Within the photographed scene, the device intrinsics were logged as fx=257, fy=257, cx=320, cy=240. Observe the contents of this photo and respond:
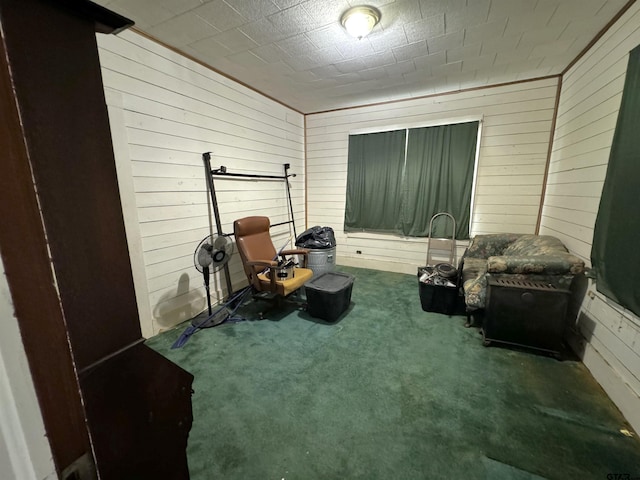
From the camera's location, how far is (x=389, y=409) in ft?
5.32

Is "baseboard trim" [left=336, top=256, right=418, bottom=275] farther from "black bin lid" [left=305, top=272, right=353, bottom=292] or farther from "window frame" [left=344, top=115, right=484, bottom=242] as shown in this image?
"black bin lid" [left=305, top=272, right=353, bottom=292]

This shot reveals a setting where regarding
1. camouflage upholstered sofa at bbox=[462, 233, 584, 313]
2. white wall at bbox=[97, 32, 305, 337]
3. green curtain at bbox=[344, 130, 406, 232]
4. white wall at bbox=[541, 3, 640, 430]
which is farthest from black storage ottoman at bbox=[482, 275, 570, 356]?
white wall at bbox=[97, 32, 305, 337]

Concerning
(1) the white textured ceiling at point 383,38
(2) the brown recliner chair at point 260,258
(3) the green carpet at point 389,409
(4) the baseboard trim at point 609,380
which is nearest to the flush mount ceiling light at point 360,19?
(1) the white textured ceiling at point 383,38

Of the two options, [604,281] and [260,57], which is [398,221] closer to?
[604,281]

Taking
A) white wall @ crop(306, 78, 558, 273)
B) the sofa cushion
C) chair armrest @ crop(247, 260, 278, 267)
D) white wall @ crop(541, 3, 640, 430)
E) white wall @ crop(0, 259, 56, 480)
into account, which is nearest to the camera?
white wall @ crop(0, 259, 56, 480)

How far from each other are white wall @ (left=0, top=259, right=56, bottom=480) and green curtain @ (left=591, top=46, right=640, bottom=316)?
2.50 meters

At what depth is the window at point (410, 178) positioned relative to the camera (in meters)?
3.52

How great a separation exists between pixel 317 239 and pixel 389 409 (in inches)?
93.1

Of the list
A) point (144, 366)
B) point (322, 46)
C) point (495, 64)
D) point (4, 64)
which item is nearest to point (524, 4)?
point (495, 64)

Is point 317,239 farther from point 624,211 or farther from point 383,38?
point 624,211

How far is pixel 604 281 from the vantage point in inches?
70.5

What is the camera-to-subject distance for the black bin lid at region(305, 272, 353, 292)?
2.62 metres

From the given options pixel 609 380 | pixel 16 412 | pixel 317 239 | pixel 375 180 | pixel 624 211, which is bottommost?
pixel 609 380

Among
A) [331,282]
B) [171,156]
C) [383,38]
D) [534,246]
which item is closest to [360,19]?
[383,38]
